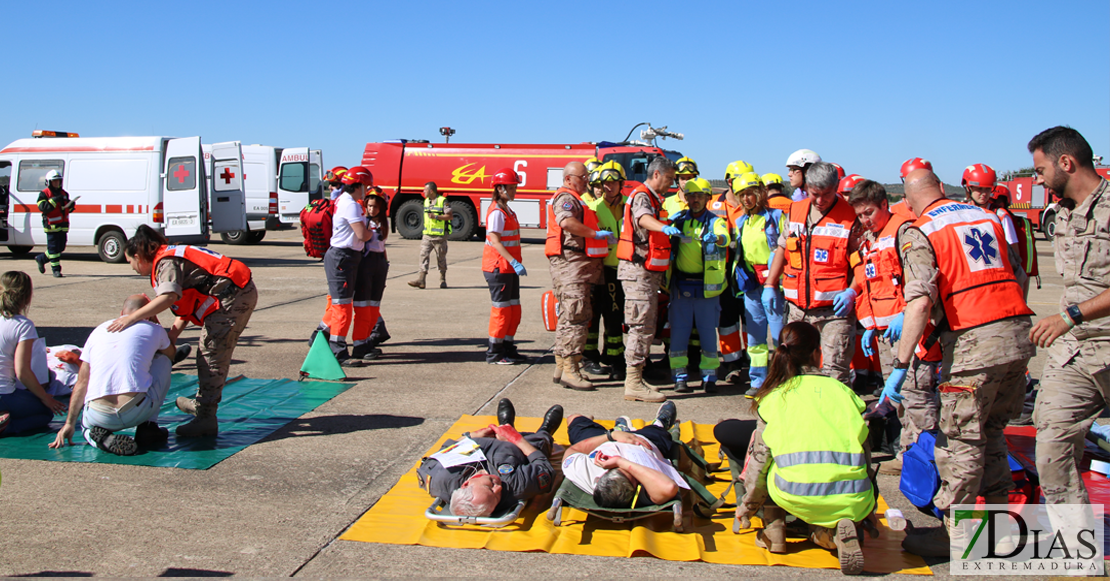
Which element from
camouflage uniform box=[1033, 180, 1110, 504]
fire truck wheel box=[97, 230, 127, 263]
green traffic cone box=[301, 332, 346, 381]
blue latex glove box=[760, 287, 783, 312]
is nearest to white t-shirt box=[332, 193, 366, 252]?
green traffic cone box=[301, 332, 346, 381]

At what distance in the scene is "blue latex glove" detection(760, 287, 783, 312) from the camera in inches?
225

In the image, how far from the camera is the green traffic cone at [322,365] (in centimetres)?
674

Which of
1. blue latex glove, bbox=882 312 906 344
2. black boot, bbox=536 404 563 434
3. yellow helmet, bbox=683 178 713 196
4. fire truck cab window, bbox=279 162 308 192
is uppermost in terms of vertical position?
fire truck cab window, bbox=279 162 308 192

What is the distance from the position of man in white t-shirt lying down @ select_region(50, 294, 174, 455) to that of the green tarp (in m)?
0.10

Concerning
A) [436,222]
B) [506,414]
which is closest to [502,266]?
[506,414]

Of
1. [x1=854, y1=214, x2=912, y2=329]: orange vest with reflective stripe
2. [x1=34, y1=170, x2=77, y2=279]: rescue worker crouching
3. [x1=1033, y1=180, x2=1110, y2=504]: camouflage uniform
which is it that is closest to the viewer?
[x1=1033, y1=180, x2=1110, y2=504]: camouflage uniform

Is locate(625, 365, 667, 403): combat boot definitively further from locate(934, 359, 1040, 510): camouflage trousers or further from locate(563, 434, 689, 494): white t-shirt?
locate(934, 359, 1040, 510): camouflage trousers

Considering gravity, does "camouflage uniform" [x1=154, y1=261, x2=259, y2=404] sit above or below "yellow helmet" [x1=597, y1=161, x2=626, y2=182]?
below

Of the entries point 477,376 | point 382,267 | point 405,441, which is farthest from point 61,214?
point 405,441

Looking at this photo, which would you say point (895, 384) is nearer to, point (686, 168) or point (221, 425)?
point (686, 168)

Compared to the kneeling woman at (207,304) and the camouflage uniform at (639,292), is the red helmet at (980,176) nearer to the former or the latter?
the camouflage uniform at (639,292)

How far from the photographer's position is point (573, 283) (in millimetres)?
6477

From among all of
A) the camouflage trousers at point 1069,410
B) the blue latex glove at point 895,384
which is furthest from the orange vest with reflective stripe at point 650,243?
the camouflage trousers at point 1069,410

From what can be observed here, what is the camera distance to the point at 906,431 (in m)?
4.55
